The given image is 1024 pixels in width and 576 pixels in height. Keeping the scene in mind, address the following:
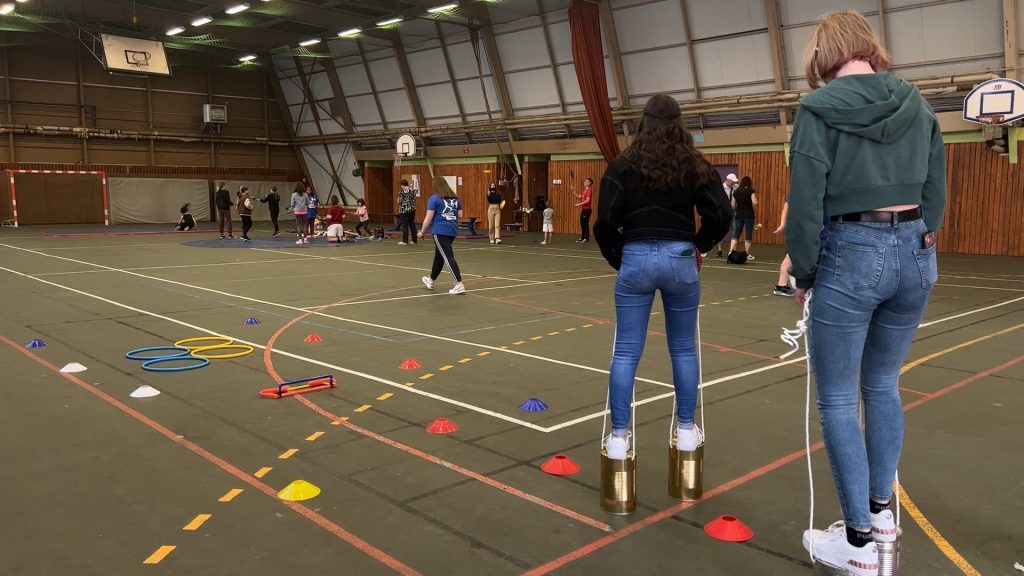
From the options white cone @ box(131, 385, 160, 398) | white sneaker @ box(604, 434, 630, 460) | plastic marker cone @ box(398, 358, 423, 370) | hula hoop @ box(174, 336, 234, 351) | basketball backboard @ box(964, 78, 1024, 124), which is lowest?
plastic marker cone @ box(398, 358, 423, 370)

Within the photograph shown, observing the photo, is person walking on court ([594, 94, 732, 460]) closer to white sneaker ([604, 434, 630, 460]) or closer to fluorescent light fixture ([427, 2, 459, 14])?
white sneaker ([604, 434, 630, 460])

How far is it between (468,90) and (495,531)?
1102 inches

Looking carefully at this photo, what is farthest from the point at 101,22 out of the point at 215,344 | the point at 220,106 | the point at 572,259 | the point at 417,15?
the point at 215,344

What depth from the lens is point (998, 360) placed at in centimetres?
709

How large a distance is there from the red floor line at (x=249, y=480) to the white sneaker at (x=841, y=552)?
5.18ft

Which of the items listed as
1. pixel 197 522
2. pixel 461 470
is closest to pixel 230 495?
pixel 197 522

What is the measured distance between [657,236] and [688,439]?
993 millimetres

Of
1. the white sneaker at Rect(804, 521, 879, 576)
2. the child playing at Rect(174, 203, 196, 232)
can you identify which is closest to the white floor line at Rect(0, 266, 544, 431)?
the white sneaker at Rect(804, 521, 879, 576)

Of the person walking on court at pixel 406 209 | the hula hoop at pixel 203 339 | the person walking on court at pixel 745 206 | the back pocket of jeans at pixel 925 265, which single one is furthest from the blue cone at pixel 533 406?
the person walking on court at pixel 406 209

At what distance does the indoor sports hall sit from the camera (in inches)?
133

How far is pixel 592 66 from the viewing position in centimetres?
2388

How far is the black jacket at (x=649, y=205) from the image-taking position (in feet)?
11.8

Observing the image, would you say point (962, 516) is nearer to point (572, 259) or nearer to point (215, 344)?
point (215, 344)

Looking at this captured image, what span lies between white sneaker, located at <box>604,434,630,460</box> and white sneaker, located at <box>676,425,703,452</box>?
0.29 metres
